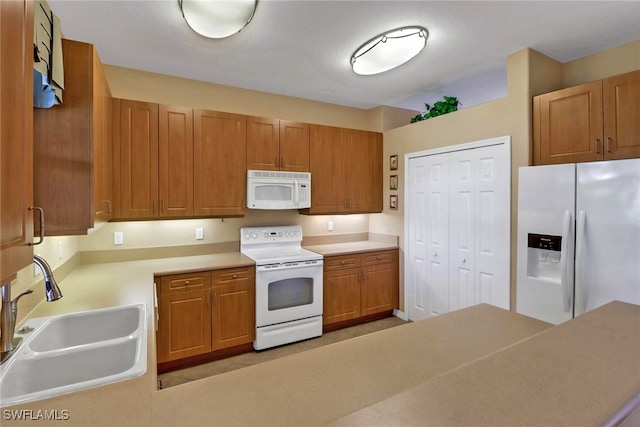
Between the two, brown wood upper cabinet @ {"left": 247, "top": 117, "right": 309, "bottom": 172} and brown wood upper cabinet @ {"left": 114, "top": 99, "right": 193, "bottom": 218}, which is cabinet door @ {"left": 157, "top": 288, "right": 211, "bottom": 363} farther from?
brown wood upper cabinet @ {"left": 247, "top": 117, "right": 309, "bottom": 172}

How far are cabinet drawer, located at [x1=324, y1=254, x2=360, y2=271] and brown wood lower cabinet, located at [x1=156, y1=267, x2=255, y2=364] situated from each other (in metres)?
0.85

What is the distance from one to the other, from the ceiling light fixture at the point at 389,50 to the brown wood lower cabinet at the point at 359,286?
77.3 inches

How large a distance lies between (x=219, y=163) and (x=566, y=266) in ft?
9.96

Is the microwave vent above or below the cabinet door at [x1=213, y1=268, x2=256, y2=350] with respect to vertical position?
above

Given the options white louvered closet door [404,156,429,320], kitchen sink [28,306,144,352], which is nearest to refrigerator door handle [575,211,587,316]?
white louvered closet door [404,156,429,320]

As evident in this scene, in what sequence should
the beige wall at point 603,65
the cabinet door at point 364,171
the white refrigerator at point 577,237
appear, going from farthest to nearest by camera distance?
1. the cabinet door at point 364,171
2. the beige wall at point 603,65
3. the white refrigerator at point 577,237

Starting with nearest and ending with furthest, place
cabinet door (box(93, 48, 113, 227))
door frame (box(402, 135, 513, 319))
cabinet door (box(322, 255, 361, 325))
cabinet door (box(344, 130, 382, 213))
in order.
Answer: cabinet door (box(93, 48, 113, 227)), door frame (box(402, 135, 513, 319)), cabinet door (box(322, 255, 361, 325)), cabinet door (box(344, 130, 382, 213))

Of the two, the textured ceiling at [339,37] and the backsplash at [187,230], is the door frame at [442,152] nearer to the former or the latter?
the textured ceiling at [339,37]

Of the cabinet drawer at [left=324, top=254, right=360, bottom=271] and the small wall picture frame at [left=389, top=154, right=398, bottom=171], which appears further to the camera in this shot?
the small wall picture frame at [left=389, top=154, right=398, bottom=171]

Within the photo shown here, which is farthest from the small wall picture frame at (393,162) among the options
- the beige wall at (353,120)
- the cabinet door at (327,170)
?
the cabinet door at (327,170)

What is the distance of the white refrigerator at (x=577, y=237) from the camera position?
6.29ft

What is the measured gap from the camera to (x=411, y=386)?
2.79ft

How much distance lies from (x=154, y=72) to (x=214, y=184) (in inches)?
49.7

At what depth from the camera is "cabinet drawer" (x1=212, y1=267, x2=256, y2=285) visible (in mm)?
2746
